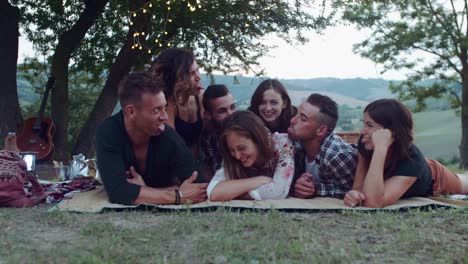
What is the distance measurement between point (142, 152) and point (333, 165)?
1.47m

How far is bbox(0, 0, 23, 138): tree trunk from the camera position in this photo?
10227 mm

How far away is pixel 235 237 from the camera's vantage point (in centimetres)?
306

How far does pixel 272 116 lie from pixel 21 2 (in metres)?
8.36

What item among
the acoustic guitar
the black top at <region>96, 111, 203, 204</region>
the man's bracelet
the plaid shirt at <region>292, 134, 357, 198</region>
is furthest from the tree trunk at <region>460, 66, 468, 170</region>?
the man's bracelet

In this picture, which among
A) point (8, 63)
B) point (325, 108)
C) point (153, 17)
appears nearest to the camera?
point (325, 108)

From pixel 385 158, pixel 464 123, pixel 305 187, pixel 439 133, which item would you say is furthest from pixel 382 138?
pixel 439 133

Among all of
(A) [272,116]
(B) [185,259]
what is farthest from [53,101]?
(B) [185,259]

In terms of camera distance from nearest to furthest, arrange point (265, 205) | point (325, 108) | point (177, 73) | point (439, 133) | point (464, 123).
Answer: point (265, 205)
point (325, 108)
point (177, 73)
point (464, 123)
point (439, 133)

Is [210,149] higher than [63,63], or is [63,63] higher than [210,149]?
[63,63]

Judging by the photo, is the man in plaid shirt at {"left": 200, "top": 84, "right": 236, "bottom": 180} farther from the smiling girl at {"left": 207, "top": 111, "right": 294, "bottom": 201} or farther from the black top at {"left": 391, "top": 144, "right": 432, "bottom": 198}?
the black top at {"left": 391, "top": 144, "right": 432, "bottom": 198}

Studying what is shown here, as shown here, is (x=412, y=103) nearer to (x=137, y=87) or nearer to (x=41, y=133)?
(x=41, y=133)

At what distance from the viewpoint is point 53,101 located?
37.6ft

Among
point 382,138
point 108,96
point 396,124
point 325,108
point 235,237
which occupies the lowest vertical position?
point 235,237

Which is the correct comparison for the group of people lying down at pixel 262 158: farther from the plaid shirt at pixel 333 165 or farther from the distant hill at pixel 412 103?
the distant hill at pixel 412 103
